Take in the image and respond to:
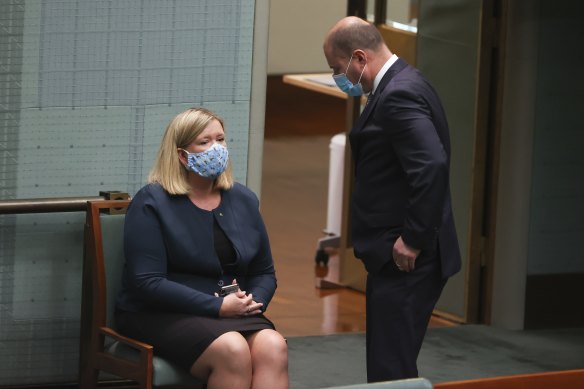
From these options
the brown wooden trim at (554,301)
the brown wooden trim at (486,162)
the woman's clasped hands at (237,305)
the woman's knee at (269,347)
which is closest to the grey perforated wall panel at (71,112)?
the woman's clasped hands at (237,305)

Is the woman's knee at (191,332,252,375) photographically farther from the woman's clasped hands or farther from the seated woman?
the woman's clasped hands

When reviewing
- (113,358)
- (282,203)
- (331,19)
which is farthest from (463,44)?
(331,19)

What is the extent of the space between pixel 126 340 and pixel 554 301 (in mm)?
3055

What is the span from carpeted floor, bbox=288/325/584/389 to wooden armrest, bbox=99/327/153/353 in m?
1.27

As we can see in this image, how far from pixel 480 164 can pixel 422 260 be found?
2.62m

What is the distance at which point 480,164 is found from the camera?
22.6ft

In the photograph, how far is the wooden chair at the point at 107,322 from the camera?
14.8 ft

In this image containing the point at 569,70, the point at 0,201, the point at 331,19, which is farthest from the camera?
the point at 331,19

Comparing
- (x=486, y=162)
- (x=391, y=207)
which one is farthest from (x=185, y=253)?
(x=486, y=162)

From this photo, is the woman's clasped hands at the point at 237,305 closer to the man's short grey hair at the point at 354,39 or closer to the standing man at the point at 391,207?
the standing man at the point at 391,207

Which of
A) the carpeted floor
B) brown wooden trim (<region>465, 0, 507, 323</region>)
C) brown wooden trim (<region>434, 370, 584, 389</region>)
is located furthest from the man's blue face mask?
brown wooden trim (<region>465, 0, 507, 323</region>)

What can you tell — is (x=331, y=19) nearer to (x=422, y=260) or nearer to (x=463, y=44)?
(x=463, y=44)

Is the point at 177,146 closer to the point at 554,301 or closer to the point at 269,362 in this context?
the point at 269,362

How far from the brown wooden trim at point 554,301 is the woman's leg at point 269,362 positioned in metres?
2.60
